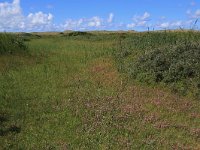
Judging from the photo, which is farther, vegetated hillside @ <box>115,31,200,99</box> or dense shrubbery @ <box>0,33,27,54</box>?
dense shrubbery @ <box>0,33,27,54</box>

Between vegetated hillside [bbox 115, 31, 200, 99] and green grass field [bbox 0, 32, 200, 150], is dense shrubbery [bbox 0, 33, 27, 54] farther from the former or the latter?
vegetated hillside [bbox 115, 31, 200, 99]

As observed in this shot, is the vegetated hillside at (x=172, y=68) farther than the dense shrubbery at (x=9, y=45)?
No

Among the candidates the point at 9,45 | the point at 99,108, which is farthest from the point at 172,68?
the point at 9,45

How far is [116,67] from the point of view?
77.7 ft

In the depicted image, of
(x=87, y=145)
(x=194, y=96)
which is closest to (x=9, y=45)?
(x=194, y=96)

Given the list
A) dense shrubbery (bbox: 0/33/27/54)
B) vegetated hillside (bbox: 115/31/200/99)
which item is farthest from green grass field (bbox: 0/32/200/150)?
dense shrubbery (bbox: 0/33/27/54)

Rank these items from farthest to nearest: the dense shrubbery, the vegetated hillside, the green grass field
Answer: the dense shrubbery → the vegetated hillside → the green grass field

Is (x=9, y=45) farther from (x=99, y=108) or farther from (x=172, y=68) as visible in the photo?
(x=99, y=108)

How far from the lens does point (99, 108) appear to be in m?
15.7

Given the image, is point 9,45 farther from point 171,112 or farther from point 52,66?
point 171,112

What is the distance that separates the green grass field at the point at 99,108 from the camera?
500 inches

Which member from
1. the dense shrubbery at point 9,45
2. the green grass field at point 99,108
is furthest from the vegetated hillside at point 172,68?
the dense shrubbery at point 9,45

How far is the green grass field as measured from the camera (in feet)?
41.7

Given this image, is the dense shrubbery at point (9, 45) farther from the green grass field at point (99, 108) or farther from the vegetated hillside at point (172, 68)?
the vegetated hillside at point (172, 68)
